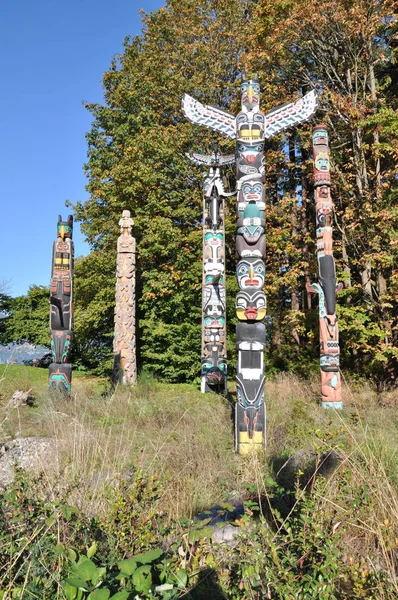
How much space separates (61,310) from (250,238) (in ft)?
15.7

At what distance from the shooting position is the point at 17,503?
238cm

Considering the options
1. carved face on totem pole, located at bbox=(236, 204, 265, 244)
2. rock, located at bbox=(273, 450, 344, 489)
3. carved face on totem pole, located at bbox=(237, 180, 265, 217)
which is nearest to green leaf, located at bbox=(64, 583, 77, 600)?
rock, located at bbox=(273, 450, 344, 489)

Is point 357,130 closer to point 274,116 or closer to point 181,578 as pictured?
point 274,116

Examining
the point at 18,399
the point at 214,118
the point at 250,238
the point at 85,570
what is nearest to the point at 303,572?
the point at 85,570

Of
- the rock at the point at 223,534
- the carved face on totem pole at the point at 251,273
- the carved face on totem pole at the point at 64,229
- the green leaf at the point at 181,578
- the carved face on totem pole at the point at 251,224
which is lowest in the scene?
the rock at the point at 223,534

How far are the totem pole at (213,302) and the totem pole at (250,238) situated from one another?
4.42m

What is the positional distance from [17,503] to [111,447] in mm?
2084

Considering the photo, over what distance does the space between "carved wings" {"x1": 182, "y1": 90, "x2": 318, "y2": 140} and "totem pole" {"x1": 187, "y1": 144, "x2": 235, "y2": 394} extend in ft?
14.1

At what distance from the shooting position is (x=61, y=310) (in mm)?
8695

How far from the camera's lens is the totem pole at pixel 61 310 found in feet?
27.4

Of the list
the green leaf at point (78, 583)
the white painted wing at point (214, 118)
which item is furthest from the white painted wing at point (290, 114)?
the green leaf at point (78, 583)

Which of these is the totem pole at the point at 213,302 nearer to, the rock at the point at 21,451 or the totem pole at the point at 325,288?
the totem pole at the point at 325,288

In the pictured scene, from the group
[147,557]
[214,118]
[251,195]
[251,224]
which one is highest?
[214,118]

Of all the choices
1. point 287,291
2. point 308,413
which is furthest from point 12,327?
point 308,413
